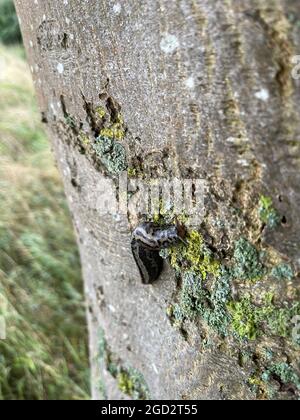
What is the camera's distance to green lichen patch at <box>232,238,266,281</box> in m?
0.72

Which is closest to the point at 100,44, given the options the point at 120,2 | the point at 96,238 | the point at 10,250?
the point at 120,2

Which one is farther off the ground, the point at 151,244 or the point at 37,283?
the point at 151,244

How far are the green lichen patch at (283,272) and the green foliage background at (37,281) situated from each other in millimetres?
1561

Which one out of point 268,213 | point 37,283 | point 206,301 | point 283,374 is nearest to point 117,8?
point 268,213

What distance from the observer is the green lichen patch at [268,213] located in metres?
0.67

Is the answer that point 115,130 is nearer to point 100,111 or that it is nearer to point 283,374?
point 100,111

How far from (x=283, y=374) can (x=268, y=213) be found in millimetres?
279

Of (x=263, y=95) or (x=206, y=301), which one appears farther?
(x=206, y=301)

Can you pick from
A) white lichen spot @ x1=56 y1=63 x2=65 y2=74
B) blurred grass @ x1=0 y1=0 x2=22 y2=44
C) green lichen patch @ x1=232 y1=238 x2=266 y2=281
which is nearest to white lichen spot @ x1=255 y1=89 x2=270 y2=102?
green lichen patch @ x1=232 y1=238 x2=266 y2=281

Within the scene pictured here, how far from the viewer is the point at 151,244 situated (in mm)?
856

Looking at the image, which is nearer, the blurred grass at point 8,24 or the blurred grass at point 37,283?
the blurred grass at point 37,283

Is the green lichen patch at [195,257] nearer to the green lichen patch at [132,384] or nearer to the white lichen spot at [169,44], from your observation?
the white lichen spot at [169,44]

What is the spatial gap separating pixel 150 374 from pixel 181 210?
20.6 inches

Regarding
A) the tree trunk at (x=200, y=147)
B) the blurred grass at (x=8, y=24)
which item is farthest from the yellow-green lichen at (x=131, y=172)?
the blurred grass at (x=8, y=24)
